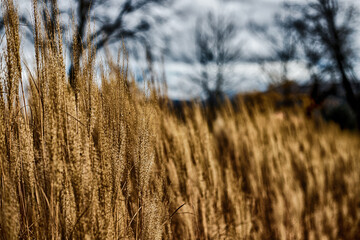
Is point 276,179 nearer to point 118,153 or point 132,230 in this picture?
point 132,230

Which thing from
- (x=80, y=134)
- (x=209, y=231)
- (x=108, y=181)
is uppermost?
(x=80, y=134)

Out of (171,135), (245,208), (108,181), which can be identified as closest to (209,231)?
(245,208)

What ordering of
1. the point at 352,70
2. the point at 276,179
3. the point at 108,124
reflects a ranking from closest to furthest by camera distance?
the point at 108,124 < the point at 276,179 < the point at 352,70

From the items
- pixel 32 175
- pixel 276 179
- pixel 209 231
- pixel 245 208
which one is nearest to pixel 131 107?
pixel 32 175

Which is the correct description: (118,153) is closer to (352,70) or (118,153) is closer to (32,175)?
(32,175)

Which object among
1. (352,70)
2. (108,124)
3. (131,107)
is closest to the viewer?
(108,124)

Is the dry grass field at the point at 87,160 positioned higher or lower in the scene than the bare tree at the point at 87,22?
lower

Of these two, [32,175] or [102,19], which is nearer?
[32,175]

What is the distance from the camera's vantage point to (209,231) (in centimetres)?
166

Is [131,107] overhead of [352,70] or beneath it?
beneath

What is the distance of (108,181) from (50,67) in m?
0.41

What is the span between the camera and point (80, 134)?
873 millimetres

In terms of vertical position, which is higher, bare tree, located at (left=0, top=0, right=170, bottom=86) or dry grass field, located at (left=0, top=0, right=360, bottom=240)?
bare tree, located at (left=0, top=0, right=170, bottom=86)

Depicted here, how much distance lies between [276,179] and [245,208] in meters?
0.88
